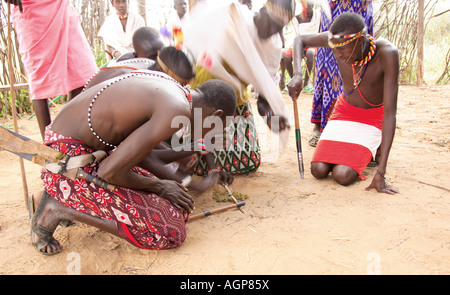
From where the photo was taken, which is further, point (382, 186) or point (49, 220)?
point (382, 186)

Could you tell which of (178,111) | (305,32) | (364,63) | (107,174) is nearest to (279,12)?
(364,63)

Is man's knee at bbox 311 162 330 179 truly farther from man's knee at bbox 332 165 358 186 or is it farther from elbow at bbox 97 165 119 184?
elbow at bbox 97 165 119 184

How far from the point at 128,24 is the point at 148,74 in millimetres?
2908

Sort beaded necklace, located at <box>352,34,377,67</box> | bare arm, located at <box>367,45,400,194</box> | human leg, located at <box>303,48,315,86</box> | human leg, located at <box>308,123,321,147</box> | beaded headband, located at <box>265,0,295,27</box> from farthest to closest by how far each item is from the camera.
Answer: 1. human leg, located at <box>303,48,315,86</box>
2. human leg, located at <box>308,123,321,147</box>
3. beaded necklace, located at <box>352,34,377,67</box>
4. bare arm, located at <box>367,45,400,194</box>
5. beaded headband, located at <box>265,0,295,27</box>

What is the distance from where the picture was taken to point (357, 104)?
2.89m

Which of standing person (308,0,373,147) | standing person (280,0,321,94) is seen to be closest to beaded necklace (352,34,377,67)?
standing person (308,0,373,147)

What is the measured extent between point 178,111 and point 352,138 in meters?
1.80

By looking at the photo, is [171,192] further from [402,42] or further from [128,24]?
[402,42]

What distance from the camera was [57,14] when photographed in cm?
277

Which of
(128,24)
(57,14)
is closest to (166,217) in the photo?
(57,14)

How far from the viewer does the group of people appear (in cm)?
161

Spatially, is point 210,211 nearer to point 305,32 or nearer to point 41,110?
point 41,110

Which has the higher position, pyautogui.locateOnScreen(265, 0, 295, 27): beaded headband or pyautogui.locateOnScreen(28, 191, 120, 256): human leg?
pyautogui.locateOnScreen(265, 0, 295, 27): beaded headband

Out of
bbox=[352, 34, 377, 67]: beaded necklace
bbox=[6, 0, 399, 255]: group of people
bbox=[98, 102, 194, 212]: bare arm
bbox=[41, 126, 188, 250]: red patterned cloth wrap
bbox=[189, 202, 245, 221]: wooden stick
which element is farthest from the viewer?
bbox=[352, 34, 377, 67]: beaded necklace
